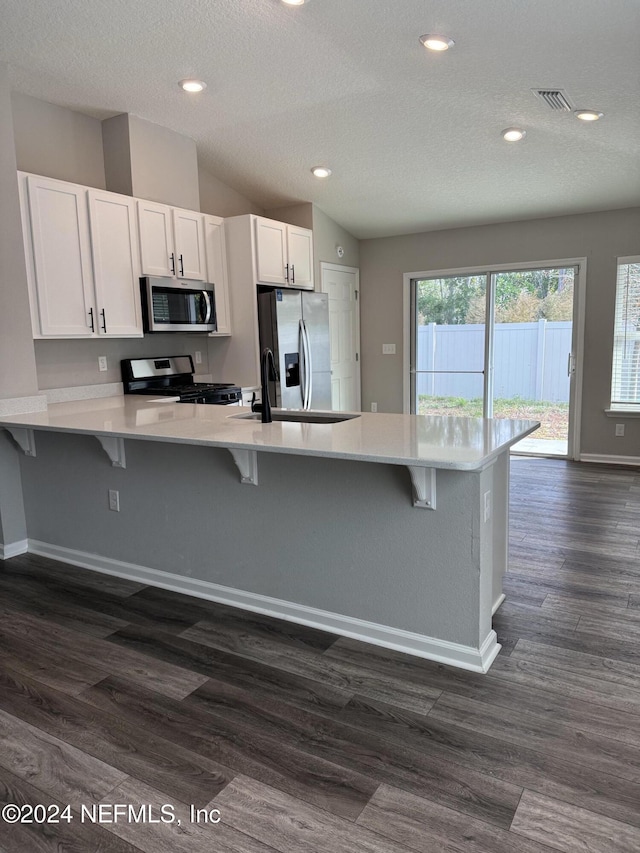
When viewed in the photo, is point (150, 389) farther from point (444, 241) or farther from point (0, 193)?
point (444, 241)

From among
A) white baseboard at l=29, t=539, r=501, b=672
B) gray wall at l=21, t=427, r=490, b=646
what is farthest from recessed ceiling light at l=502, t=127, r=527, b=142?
white baseboard at l=29, t=539, r=501, b=672

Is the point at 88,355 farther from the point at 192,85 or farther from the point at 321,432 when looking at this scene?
the point at 321,432

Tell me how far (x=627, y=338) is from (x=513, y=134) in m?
2.39

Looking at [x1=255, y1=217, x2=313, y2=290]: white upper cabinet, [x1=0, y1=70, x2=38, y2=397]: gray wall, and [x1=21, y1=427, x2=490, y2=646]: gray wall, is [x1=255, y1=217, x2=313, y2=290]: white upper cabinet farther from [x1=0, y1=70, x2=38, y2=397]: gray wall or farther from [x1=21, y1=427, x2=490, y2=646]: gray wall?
[x1=21, y1=427, x2=490, y2=646]: gray wall

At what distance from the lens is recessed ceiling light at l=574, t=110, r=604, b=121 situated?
3.76 meters

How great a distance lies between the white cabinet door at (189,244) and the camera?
449cm

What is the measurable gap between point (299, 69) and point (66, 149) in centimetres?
168

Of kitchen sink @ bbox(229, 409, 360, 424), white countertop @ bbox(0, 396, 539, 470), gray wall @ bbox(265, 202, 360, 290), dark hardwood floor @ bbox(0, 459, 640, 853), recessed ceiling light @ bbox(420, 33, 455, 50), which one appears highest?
recessed ceiling light @ bbox(420, 33, 455, 50)

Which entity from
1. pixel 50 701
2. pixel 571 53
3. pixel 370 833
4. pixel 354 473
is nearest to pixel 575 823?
pixel 370 833

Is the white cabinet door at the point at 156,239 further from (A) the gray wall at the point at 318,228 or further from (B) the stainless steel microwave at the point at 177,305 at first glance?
(A) the gray wall at the point at 318,228

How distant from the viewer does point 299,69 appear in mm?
3602

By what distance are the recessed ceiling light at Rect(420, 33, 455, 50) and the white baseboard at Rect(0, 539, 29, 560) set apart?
11.8 ft

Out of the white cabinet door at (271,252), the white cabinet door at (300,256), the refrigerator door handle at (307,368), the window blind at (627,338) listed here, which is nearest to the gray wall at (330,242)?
the white cabinet door at (300,256)

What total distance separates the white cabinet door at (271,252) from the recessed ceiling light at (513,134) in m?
1.92
